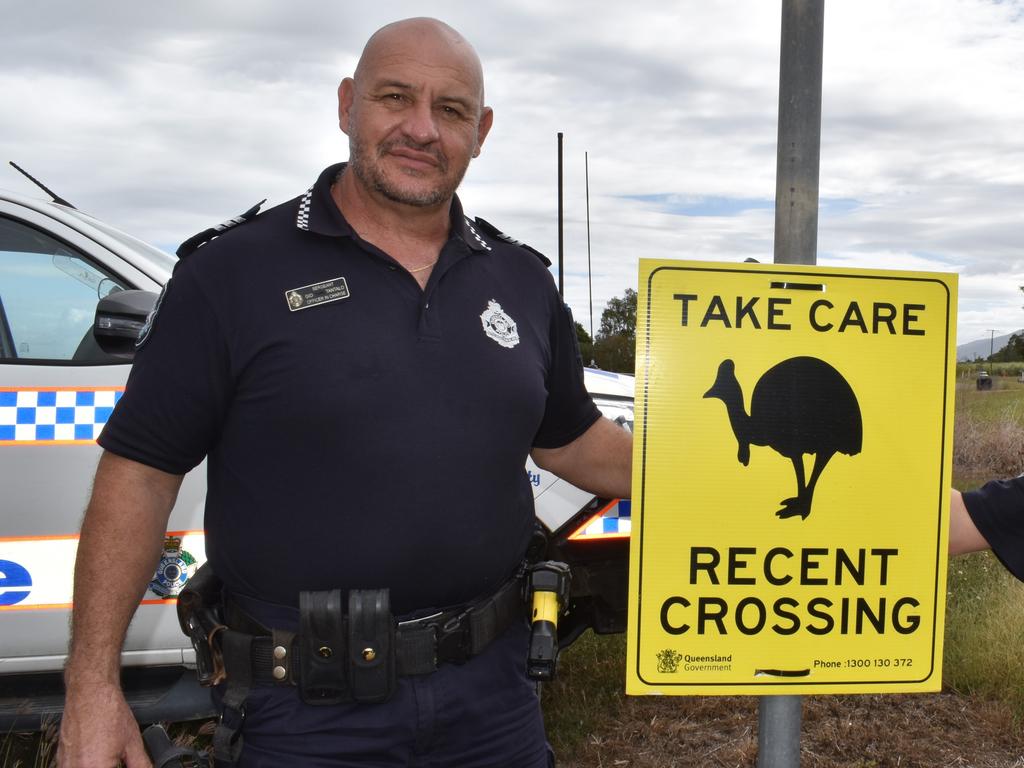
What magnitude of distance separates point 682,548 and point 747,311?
0.44 metres

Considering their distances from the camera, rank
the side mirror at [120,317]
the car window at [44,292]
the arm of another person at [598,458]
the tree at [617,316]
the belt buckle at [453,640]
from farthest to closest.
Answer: the tree at [617,316]
the car window at [44,292]
the side mirror at [120,317]
the arm of another person at [598,458]
the belt buckle at [453,640]

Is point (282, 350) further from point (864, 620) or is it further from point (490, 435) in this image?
point (864, 620)

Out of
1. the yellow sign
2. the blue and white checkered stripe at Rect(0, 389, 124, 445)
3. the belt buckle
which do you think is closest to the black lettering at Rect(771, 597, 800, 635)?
the yellow sign

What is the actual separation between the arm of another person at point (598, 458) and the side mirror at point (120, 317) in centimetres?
121

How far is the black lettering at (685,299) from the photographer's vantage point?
5.82 feet

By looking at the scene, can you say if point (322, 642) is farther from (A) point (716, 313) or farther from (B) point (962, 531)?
(B) point (962, 531)

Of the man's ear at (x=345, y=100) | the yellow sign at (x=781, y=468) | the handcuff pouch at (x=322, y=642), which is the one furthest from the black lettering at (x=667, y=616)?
the man's ear at (x=345, y=100)

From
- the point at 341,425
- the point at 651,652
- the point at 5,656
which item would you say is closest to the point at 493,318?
the point at 341,425

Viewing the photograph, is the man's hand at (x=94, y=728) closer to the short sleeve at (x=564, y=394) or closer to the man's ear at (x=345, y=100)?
the short sleeve at (x=564, y=394)

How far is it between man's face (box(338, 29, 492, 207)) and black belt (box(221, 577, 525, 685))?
2.88 feet

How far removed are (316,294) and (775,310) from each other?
874 millimetres

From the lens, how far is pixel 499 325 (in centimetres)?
212

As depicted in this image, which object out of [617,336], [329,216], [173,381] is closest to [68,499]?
[173,381]

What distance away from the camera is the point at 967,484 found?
9.41m
